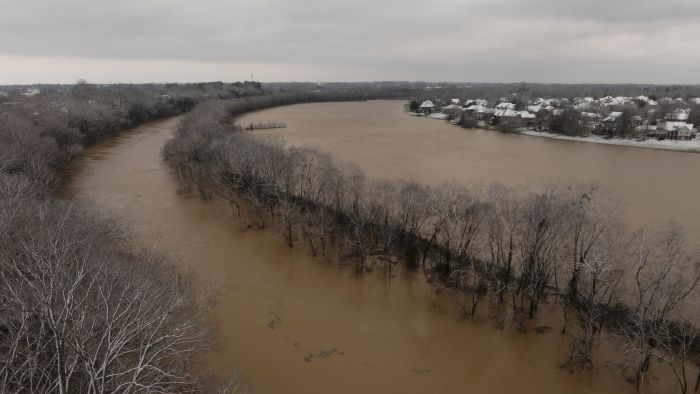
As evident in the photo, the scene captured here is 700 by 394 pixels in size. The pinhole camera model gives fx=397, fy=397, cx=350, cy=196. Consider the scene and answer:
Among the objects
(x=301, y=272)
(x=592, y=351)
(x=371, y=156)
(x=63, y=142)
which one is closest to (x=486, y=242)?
(x=592, y=351)

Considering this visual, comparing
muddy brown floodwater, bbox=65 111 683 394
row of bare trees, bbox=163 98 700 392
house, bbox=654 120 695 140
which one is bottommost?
muddy brown floodwater, bbox=65 111 683 394

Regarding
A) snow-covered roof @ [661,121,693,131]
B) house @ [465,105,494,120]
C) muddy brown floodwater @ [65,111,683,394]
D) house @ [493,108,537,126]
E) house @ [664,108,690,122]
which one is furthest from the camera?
house @ [465,105,494,120]

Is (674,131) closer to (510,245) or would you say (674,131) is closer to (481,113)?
(481,113)

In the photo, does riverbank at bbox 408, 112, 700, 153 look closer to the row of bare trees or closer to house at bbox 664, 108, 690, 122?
house at bbox 664, 108, 690, 122

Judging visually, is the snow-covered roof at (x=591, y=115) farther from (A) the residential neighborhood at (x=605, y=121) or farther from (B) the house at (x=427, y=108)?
(B) the house at (x=427, y=108)

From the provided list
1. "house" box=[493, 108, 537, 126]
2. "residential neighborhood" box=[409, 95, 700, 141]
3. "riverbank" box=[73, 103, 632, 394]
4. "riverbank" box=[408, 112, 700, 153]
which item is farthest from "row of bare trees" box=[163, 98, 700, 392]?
"house" box=[493, 108, 537, 126]

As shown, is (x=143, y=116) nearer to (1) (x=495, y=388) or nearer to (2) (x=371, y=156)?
(2) (x=371, y=156)
